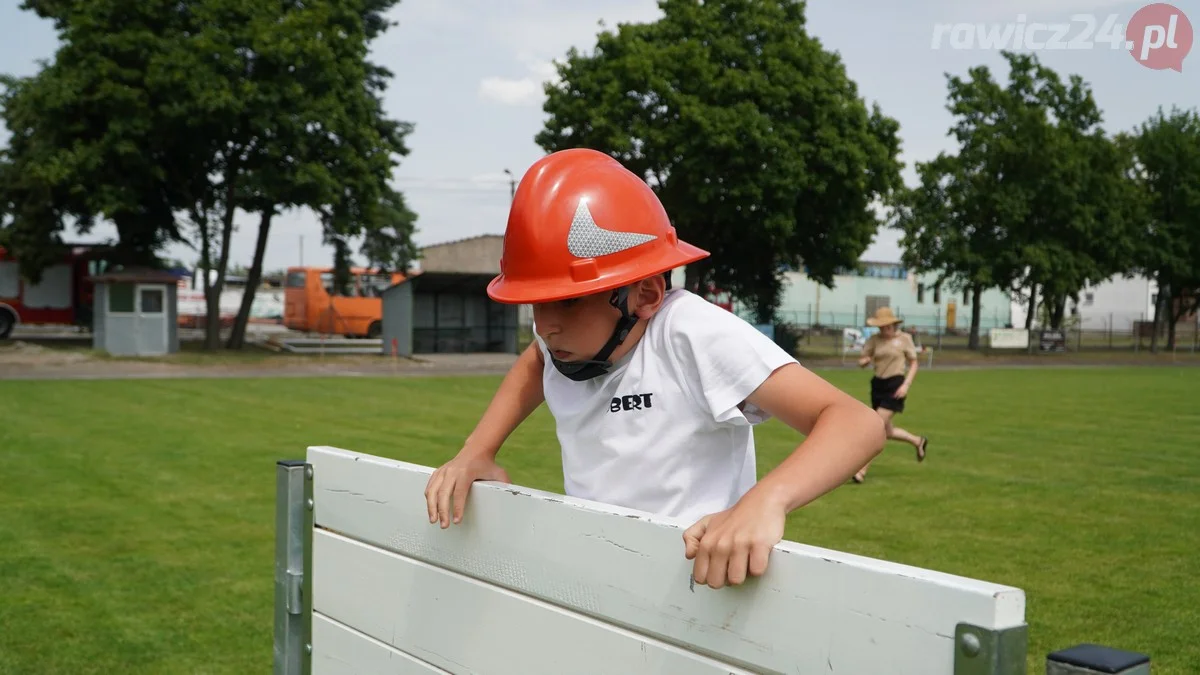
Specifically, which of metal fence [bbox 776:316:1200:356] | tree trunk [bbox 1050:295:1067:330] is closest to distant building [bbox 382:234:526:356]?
metal fence [bbox 776:316:1200:356]

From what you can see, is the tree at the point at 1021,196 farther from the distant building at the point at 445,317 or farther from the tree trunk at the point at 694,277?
the distant building at the point at 445,317

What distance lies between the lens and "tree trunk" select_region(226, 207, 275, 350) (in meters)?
36.1

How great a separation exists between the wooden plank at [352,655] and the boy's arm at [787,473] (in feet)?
2.90

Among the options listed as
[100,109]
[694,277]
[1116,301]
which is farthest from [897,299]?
[100,109]

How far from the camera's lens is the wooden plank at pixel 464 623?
1.77 metres

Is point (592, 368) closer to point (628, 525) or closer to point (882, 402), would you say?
point (628, 525)

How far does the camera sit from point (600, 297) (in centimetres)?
218

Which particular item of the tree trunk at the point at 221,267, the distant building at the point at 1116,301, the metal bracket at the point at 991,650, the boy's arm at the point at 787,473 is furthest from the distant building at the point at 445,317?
the distant building at the point at 1116,301

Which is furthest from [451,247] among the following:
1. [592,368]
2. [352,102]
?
[592,368]

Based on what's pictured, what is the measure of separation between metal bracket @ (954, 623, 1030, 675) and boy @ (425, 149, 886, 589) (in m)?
0.77

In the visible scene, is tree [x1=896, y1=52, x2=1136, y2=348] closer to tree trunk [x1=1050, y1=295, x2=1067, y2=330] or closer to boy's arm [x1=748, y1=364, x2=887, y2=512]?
tree trunk [x1=1050, y1=295, x2=1067, y2=330]

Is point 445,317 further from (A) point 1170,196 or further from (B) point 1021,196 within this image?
(A) point 1170,196

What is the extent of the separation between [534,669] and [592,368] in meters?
0.59

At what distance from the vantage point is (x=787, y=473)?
5.65ft
